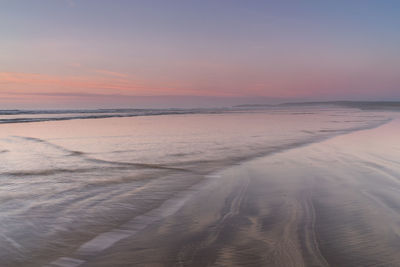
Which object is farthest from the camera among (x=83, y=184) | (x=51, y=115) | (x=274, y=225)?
(x=51, y=115)

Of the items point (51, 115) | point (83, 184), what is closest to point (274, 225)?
point (83, 184)

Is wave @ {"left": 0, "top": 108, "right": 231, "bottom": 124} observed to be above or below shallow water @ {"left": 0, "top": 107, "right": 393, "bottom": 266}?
above

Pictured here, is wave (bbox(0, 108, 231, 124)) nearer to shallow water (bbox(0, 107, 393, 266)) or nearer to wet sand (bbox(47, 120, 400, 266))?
shallow water (bbox(0, 107, 393, 266))

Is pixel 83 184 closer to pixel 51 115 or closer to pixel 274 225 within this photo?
pixel 274 225

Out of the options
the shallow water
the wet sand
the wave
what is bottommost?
the wet sand

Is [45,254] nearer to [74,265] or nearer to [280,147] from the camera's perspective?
[74,265]

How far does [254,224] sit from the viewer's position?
10.2 feet

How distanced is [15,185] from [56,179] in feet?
2.02

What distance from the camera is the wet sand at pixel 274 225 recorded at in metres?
2.42

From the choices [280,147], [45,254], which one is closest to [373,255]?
[45,254]

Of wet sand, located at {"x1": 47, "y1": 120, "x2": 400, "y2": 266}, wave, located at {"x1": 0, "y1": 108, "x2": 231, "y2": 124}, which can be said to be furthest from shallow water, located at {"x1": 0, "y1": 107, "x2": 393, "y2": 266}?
wave, located at {"x1": 0, "y1": 108, "x2": 231, "y2": 124}

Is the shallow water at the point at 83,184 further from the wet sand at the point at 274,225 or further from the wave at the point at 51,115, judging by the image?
the wave at the point at 51,115

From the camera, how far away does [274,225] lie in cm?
310

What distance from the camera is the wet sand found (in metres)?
2.42
